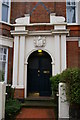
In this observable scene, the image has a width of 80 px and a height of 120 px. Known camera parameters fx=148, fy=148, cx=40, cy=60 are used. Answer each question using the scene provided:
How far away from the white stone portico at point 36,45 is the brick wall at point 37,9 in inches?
24.8

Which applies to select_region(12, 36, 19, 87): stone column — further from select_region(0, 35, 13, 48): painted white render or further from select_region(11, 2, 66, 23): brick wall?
select_region(11, 2, 66, 23): brick wall

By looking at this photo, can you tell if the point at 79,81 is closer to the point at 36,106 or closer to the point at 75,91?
the point at 75,91

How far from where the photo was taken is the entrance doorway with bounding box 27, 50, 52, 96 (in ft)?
29.3

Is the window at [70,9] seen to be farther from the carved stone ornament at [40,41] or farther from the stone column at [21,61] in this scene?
the stone column at [21,61]

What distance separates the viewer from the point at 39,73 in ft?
29.7

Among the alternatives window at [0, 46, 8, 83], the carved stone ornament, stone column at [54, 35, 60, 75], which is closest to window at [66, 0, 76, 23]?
stone column at [54, 35, 60, 75]

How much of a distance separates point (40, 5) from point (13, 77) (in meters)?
4.76

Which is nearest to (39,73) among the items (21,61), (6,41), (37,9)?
(21,61)

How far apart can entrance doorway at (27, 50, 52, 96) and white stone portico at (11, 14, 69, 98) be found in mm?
705

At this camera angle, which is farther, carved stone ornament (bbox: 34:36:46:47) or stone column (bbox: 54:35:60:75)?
carved stone ornament (bbox: 34:36:46:47)

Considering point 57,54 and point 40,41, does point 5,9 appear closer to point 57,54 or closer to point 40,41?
point 40,41

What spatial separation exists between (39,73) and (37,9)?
3.97 meters

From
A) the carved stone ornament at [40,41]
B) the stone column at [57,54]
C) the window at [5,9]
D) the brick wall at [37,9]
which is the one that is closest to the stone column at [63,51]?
the stone column at [57,54]

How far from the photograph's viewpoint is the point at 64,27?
326 inches
